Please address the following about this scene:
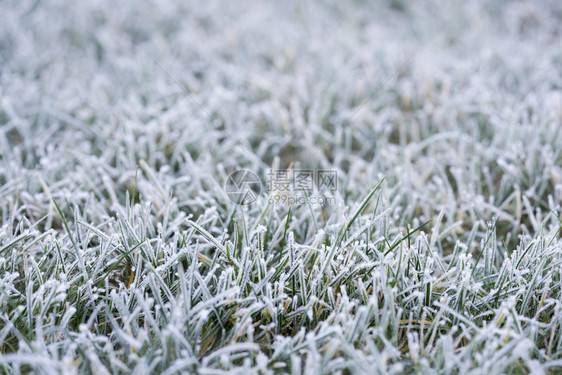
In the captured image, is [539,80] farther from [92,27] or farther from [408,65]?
[92,27]

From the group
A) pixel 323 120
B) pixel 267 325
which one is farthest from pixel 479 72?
pixel 267 325

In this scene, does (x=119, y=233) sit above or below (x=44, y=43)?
below

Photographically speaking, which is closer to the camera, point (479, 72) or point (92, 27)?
point (479, 72)

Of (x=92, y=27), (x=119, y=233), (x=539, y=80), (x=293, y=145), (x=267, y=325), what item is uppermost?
(x=92, y=27)

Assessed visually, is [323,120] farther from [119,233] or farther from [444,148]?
[119,233]

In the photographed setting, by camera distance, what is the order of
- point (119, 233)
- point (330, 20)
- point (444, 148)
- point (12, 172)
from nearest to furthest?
1. point (119, 233)
2. point (12, 172)
3. point (444, 148)
4. point (330, 20)

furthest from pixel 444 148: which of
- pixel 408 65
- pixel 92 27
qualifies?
pixel 92 27

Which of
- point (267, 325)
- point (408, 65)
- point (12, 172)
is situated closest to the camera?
point (267, 325)
